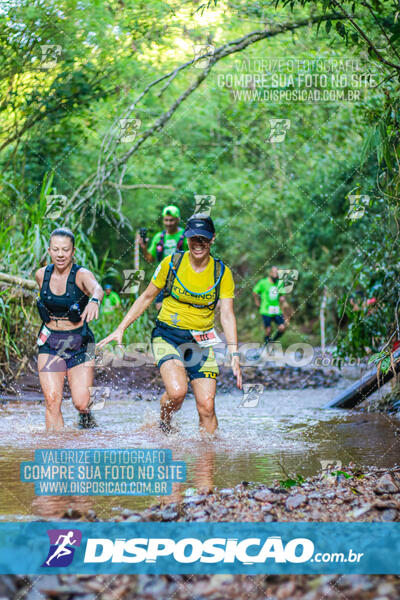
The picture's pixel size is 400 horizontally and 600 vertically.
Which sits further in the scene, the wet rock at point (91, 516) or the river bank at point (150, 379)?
the river bank at point (150, 379)

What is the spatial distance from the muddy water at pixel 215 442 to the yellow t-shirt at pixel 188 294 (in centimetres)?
105

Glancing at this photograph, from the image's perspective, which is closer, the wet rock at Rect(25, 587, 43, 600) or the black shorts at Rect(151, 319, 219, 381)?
the wet rock at Rect(25, 587, 43, 600)

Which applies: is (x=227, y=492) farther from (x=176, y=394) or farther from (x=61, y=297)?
(x=61, y=297)

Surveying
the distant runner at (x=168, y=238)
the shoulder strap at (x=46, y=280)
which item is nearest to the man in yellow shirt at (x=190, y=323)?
the shoulder strap at (x=46, y=280)

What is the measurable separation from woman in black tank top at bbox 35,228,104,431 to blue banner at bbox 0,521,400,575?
9.55 ft

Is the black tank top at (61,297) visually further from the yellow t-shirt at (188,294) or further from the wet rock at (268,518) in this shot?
the wet rock at (268,518)

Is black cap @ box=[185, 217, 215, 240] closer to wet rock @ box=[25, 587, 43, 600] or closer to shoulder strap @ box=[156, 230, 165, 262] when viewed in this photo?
wet rock @ box=[25, 587, 43, 600]

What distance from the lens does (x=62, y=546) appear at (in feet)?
10.5

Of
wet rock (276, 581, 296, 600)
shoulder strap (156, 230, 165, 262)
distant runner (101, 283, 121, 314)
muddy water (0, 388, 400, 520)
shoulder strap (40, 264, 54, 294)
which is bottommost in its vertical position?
muddy water (0, 388, 400, 520)

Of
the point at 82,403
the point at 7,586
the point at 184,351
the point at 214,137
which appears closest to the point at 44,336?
the point at 82,403

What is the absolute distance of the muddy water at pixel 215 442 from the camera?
Result: 4.30 meters

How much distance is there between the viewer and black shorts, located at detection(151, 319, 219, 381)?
6.14m

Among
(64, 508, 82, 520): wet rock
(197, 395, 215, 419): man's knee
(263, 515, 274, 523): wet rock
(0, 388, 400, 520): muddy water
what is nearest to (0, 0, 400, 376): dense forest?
(0, 388, 400, 520): muddy water

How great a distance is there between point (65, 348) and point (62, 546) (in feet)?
11.0
